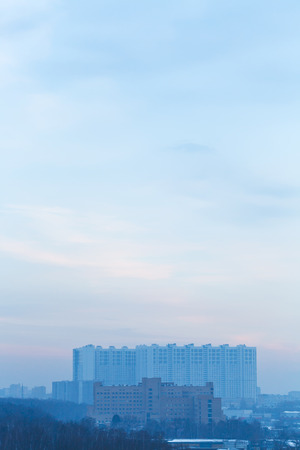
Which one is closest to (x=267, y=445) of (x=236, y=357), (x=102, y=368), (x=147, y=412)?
(x=147, y=412)

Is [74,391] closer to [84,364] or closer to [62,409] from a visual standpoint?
→ [84,364]

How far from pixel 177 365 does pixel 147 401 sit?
38.3 metres

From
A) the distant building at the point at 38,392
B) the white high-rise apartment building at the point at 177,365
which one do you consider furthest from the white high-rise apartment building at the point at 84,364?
the distant building at the point at 38,392

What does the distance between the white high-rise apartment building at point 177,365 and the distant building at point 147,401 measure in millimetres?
34355

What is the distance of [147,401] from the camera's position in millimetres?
51719

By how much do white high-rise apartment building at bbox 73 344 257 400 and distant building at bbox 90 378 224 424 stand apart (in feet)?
113

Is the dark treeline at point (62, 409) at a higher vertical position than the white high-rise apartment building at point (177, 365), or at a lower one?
lower

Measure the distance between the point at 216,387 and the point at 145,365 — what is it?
9473mm

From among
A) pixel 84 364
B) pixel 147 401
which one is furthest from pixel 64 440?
pixel 84 364

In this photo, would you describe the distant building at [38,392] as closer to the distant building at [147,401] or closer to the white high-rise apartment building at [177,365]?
the white high-rise apartment building at [177,365]

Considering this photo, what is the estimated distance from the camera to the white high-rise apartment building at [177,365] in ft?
287

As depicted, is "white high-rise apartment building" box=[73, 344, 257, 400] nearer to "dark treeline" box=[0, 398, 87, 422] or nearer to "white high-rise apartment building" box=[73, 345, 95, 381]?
"white high-rise apartment building" box=[73, 345, 95, 381]

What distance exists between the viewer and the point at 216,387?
92.4m

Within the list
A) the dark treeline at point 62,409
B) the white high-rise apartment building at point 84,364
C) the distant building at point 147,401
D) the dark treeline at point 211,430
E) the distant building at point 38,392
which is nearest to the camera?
the dark treeline at point 211,430
